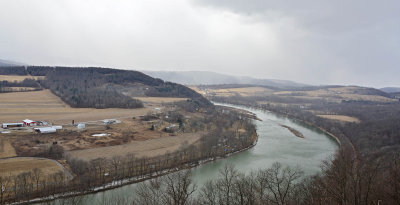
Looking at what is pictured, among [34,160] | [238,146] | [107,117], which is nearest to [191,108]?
[107,117]

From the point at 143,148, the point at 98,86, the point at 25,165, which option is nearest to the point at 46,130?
the point at 25,165

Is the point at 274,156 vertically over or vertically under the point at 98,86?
under

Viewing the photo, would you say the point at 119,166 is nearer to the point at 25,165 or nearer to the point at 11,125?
the point at 25,165

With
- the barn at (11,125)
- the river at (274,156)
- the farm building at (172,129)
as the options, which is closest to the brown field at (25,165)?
the river at (274,156)

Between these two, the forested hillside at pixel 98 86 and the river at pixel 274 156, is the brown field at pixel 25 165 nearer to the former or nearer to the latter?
the river at pixel 274 156

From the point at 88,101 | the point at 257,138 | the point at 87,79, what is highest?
the point at 87,79

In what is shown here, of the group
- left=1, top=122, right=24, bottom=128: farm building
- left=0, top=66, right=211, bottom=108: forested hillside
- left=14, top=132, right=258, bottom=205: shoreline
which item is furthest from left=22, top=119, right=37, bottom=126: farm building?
left=14, top=132, right=258, bottom=205: shoreline

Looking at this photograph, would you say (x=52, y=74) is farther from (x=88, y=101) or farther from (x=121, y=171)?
(x=121, y=171)
